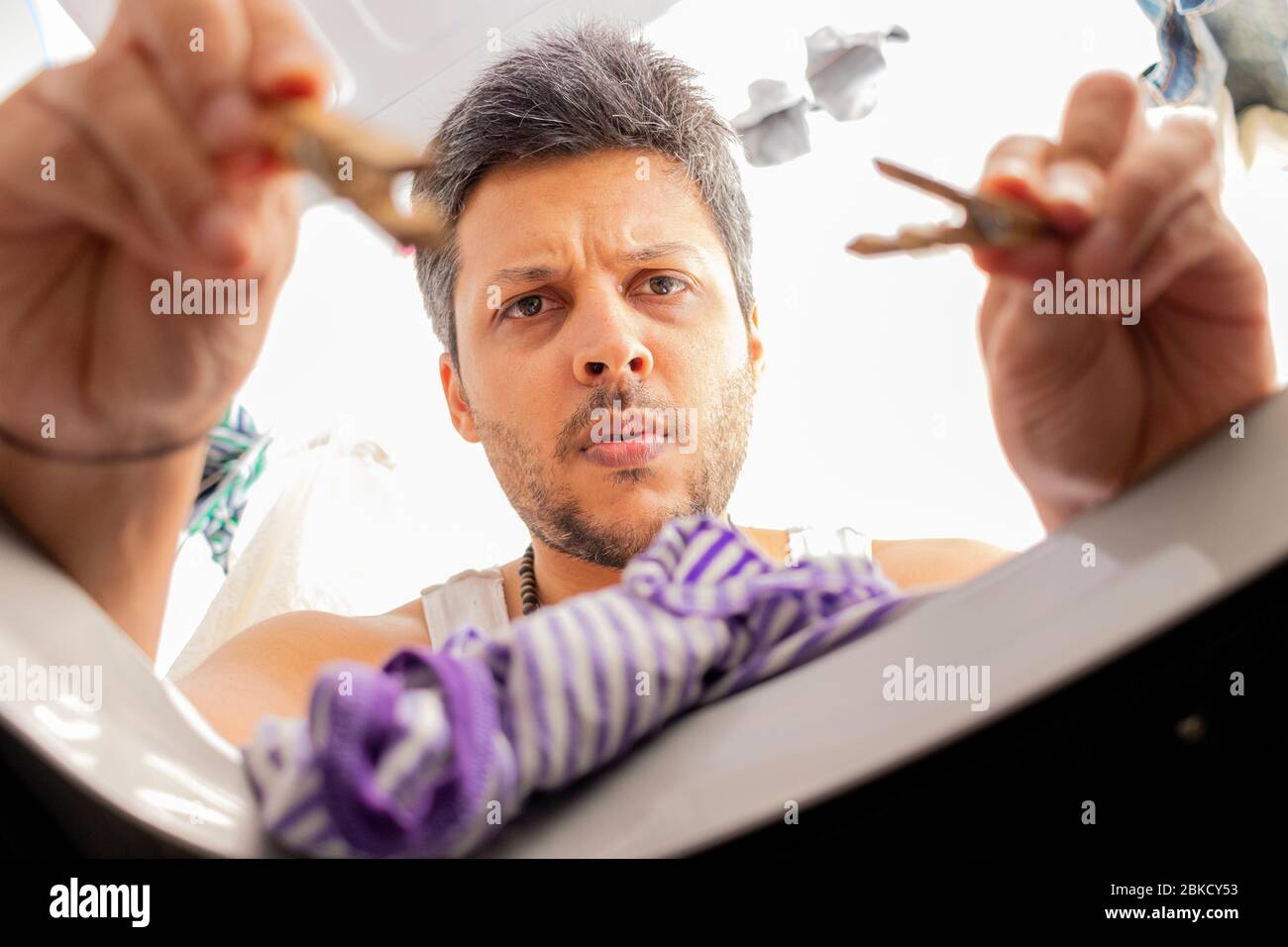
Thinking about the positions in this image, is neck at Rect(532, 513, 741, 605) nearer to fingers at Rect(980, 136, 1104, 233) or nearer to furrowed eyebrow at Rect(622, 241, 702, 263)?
furrowed eyebrow at Rect(622, 241, 702, 263)

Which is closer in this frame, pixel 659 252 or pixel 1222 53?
pixel 659 252

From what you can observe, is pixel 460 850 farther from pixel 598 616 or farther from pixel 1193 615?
pixel 1193 615

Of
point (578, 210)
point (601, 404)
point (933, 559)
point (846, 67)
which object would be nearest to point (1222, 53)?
point (846, 67)

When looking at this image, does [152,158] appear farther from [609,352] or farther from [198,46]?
[609,352]

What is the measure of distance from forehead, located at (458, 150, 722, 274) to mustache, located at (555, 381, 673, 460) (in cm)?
14

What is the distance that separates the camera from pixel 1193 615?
1.28ft

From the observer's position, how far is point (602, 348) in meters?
0.90

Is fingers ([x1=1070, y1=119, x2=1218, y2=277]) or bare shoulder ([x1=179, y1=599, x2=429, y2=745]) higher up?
fingers ([x1=1070, y1=119, x2=1218, y2=277])

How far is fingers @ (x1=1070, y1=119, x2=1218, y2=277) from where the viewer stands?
0.44 m

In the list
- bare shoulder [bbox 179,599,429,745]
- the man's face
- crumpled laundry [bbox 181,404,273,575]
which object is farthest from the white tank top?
crumpled laundry [bbox 181,404,273,575]

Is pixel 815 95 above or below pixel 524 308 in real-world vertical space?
above

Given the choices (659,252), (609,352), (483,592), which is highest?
(659,252)

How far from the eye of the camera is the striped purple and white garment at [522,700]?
417 mm
